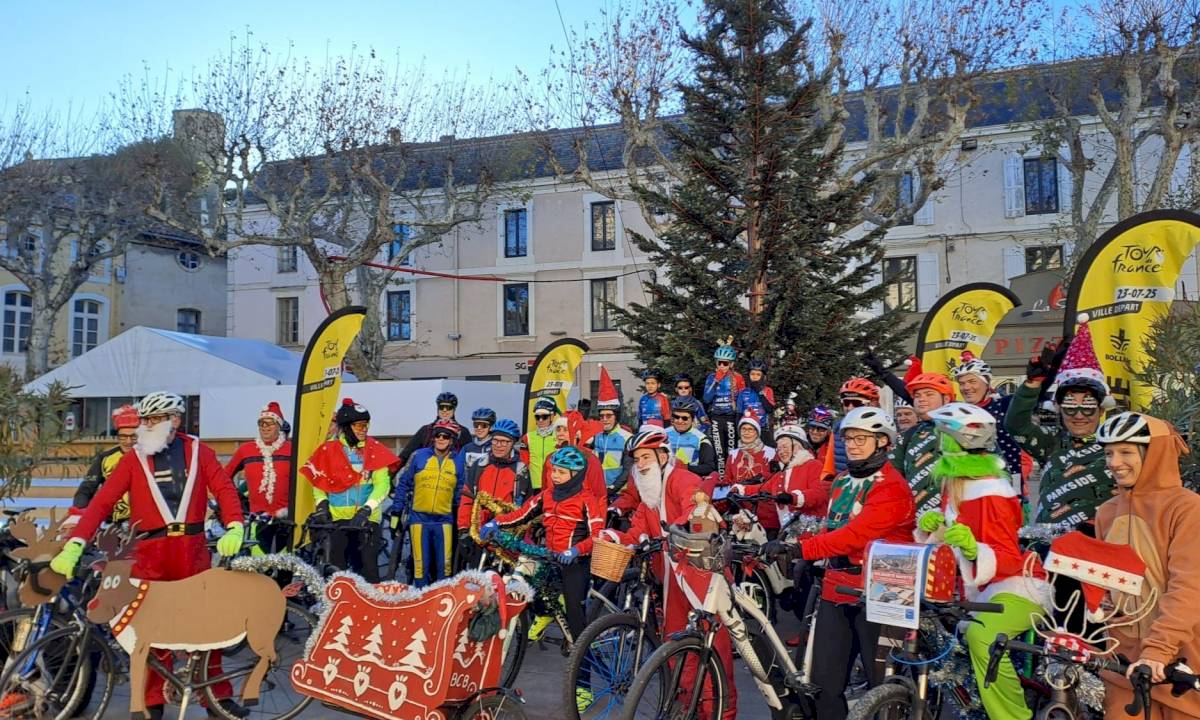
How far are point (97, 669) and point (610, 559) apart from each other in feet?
10.6

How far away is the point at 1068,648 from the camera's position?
3746 mm

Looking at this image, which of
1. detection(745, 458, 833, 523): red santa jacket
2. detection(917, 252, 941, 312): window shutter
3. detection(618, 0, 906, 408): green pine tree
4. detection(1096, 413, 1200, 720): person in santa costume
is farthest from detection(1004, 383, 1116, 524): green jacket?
detection(917, 252, 941, 312): window shutter

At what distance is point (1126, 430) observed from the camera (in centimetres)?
383

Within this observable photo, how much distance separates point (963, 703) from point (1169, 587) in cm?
121

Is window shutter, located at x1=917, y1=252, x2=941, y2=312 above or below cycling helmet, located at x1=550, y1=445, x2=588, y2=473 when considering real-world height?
above

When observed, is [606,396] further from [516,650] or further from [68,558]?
[68,558]

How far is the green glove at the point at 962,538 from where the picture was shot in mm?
4215

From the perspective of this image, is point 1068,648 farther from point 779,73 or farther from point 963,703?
point 779,73

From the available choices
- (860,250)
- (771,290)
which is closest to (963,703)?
(771,290)

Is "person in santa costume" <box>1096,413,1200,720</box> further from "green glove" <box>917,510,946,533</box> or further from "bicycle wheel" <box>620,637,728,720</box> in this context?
"bicycle wheel" <box>620,637,728,720</box>

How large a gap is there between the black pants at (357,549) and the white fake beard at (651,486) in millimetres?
3233

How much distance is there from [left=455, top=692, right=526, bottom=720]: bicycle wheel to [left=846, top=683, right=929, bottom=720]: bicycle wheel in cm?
173

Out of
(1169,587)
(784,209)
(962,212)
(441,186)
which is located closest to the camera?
(1169,587)

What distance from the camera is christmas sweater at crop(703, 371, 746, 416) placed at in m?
12.1
